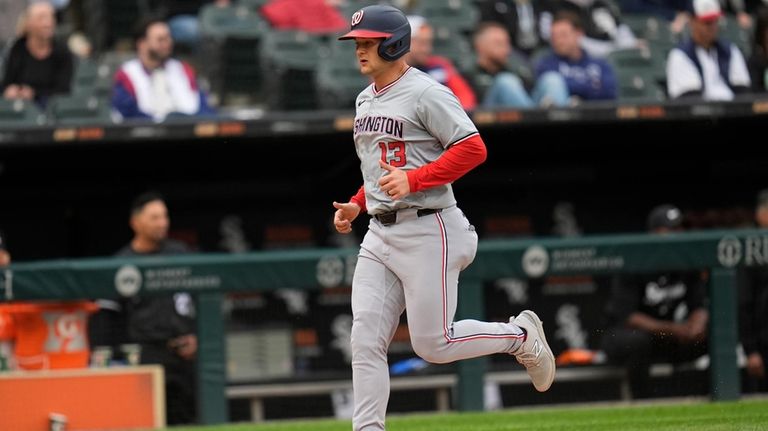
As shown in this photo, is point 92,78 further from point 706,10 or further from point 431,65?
point 706,10

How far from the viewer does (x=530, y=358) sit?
502cm

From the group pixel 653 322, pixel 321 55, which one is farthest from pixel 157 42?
pixel 653 322

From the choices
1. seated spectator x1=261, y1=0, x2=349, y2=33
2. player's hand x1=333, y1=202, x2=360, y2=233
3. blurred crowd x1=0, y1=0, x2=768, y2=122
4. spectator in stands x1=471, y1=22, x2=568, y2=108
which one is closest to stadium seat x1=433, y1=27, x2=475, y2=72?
blurred crowd x1=0, y1=0, x2=768, y2=122

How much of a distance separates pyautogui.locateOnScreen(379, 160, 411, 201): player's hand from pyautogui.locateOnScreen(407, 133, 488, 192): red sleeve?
21 millimetres

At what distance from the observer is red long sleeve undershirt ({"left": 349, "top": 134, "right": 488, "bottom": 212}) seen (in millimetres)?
4500

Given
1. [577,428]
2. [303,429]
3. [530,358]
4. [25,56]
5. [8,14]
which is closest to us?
[530,358]

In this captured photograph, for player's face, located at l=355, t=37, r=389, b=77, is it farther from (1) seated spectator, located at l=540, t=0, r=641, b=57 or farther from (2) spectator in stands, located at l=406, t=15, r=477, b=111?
(1) seated spectator, located at l=540, t=0, r=641, b=57

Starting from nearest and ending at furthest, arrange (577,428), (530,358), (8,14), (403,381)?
(530,358), (577,428), (403,381), (8,14)

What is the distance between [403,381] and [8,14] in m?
5.03

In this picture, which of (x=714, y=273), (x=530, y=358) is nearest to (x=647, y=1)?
(x=714, y=273)

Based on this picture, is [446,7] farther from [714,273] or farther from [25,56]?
[714,273]

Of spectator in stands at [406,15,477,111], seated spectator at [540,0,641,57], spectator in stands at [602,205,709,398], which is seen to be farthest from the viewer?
seated spectator at [540,0,641,57]

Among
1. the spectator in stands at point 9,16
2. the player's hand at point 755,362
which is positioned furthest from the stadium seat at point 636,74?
the spectator in stands at point 9,16

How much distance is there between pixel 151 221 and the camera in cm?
739
